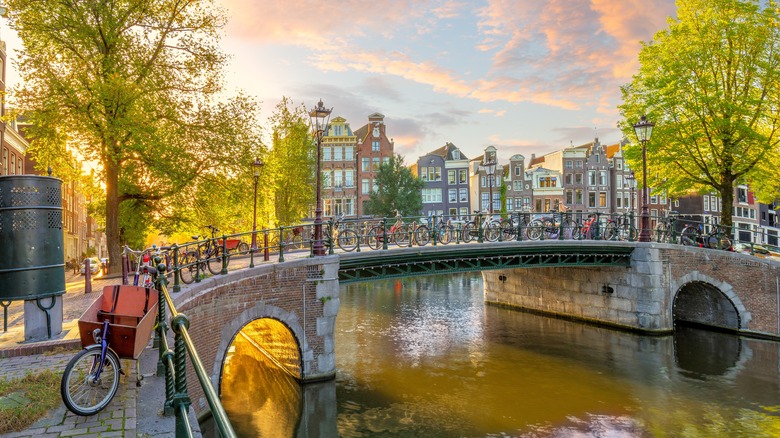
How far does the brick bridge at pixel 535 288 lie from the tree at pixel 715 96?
414 centimetres

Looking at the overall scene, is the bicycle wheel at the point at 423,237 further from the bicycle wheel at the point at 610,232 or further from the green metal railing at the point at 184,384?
the green metal railing at the point at 184,384

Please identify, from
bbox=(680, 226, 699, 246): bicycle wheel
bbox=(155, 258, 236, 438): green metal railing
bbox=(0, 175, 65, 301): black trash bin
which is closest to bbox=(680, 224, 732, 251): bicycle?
bbox=(680, 226, 699, 246): bicycle wheel

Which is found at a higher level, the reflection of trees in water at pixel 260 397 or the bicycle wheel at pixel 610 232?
the bicycle wheel at pixel 610 232

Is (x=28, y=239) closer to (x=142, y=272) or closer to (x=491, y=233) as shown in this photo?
(x=142, y=272)

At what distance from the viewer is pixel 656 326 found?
22391 millimetres

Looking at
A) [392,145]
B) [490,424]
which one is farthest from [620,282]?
[392,145]

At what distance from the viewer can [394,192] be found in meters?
48.8

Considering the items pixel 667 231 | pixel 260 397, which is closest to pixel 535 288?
pixel 667 231

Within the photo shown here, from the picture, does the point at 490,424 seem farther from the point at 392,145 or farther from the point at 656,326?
the point at 392,145

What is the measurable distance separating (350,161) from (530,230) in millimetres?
34137

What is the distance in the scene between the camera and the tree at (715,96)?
24438 millimetres

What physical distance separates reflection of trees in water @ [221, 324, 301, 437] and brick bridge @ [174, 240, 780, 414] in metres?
0.99

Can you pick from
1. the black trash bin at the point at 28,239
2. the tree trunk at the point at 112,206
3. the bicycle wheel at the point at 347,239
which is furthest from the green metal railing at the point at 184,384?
the tree trunk at the point at 112,206

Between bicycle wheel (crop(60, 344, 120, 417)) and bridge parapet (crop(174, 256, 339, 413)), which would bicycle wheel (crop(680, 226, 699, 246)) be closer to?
bridge parapet (crop(174, 256, 339, 413))
